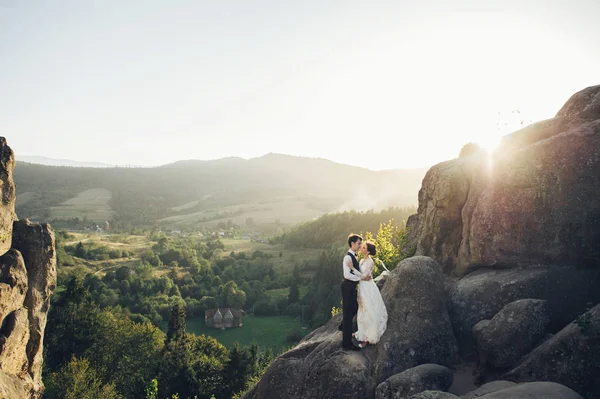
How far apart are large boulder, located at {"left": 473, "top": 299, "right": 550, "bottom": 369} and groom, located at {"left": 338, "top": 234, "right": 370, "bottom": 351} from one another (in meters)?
4.89

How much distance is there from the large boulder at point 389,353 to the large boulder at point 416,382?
108cm

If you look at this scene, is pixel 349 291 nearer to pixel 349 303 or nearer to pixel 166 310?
pixel 349 303

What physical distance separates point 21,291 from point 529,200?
96.3ft

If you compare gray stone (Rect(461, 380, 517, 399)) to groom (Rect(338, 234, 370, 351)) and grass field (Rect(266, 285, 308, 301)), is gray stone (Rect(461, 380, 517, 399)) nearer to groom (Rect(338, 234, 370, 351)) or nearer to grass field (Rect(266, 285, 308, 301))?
groom (Rect(338, 234, 370, 351))

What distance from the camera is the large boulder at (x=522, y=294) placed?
48.8ft

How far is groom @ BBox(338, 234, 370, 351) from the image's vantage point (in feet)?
52.8

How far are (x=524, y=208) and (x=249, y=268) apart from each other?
174 metres

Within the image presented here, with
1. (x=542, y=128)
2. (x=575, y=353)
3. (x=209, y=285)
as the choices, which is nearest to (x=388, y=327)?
(x=575, y=353)

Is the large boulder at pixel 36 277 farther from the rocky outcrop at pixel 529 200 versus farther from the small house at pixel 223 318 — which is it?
the small house at pixel 223 318

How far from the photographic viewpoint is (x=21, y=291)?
24281mm

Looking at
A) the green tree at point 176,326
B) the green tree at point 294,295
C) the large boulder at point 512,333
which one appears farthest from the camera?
the green tree at point 294,295

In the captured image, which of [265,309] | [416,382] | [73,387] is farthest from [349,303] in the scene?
[265,309]

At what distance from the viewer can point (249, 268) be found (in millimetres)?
184625

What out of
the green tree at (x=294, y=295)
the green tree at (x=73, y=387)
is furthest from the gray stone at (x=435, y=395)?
the green tree at (x=294, y=295)
